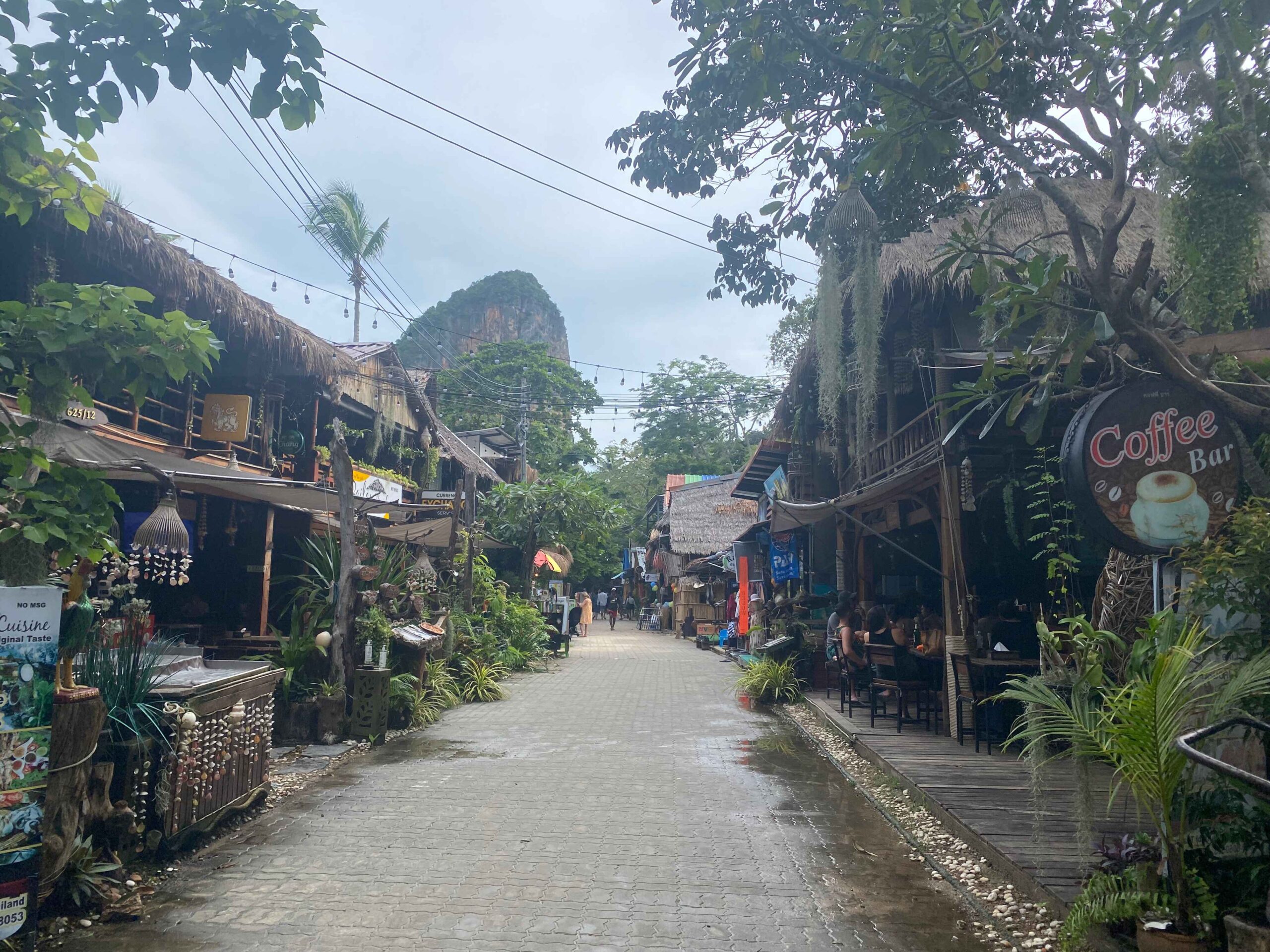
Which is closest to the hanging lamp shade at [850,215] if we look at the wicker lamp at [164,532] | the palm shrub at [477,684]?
the wicker lamp at [164,532]

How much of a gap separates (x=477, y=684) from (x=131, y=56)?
10.8 m

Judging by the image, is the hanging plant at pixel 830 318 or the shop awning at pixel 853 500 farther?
the hanging plant at pixel 830 318

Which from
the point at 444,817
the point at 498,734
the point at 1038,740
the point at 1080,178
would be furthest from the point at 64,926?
the point at 1080,178

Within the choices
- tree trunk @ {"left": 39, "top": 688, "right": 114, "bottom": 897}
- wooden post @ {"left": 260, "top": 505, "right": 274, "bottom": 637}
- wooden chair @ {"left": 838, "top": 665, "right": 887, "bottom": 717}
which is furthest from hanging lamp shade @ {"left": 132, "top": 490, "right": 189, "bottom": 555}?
wooden chair @ {"left": 838, "top": 665, "right": 887, "bottom": 717}

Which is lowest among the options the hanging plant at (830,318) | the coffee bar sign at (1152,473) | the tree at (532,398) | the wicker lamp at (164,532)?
the wicker lamp at (164,532)

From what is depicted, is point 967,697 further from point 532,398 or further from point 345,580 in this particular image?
point 532,398

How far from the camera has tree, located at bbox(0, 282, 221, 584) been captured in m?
3.99

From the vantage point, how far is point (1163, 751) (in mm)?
3689

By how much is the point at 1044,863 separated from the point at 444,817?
3.86 m

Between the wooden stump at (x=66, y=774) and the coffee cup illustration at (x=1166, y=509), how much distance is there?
522 cm

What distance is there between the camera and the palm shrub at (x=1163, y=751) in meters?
3.62

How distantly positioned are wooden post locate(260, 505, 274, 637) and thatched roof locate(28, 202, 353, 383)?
2698 millimetres

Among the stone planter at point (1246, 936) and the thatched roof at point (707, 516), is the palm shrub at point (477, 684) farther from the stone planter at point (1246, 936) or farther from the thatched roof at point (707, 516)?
the thatched roof at point (707, 516)

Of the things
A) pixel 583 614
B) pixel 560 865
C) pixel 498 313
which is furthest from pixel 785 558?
pixel 498 313
